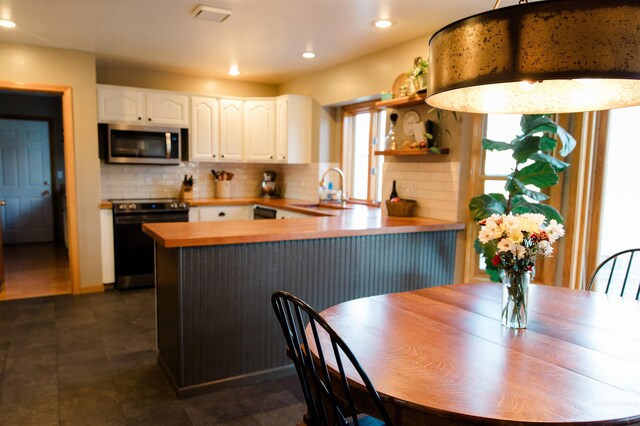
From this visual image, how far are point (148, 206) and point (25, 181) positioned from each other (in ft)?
11.7

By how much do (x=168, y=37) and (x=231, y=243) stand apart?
2259 mm

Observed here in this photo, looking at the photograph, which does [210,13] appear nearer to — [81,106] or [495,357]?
[81,106]

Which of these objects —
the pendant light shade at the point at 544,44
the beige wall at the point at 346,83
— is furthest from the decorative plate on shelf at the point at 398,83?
the pendant light shade at the point at 544,44

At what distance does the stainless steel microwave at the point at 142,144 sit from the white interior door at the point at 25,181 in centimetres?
301

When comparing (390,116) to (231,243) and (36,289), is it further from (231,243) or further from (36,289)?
(36,289)

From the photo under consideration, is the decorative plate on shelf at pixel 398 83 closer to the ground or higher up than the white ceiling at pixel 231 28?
closer to the ground

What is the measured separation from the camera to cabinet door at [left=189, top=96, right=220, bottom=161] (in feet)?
16.9

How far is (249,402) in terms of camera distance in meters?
2.46

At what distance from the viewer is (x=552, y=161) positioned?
109 inches

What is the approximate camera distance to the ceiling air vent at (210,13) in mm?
3055

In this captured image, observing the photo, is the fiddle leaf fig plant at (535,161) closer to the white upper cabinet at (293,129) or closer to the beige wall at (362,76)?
the beige wall at (362,76)

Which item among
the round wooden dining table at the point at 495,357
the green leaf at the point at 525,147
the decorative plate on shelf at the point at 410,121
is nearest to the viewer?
the round wooden dining table at the point at 495,357

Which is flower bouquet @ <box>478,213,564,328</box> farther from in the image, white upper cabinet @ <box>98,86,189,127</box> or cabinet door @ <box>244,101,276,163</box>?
white upper cabinet @ <box>98,86,189,127</box>

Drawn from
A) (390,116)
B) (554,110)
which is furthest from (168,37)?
(554,110)
